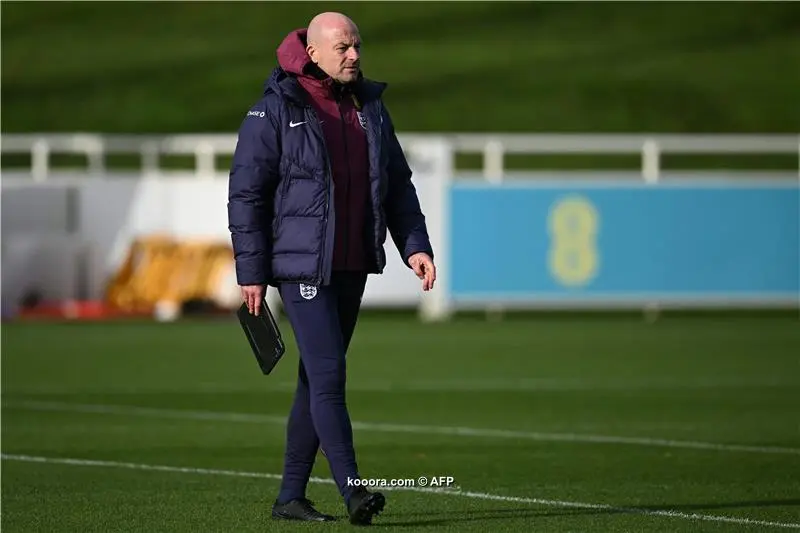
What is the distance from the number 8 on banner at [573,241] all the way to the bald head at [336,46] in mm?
17197

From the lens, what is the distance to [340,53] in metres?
9.51

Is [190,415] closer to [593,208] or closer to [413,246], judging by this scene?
[413,246]

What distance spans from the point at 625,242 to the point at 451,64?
3392 cm

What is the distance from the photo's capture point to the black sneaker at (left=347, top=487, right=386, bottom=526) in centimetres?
937

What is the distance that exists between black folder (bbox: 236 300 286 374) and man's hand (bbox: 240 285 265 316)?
8cm

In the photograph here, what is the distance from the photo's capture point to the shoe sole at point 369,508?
9359 millimetres

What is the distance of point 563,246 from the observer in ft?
87.5

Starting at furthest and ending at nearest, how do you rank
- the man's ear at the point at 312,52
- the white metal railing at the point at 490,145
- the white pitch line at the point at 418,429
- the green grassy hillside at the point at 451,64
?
1. the green grassy hillside at the point at 451,64
2. the white metal railing at the point at 490,145
3. the white pitch line at the point at 418,429
4. the man's ear at the point at 312,52

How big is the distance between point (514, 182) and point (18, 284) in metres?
6.12

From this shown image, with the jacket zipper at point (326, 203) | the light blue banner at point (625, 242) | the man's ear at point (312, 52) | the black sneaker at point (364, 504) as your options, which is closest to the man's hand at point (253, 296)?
the jacket zipper at point (326, 203)

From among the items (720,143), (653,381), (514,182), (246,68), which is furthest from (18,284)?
(246,68)

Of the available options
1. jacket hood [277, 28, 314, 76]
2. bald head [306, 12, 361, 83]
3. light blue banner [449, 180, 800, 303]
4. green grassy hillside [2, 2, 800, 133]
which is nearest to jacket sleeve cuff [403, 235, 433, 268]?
bald head [306, 12, 361, 83]

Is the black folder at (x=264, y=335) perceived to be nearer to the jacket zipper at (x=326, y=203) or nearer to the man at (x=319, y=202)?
the man at (x=319, y=202)

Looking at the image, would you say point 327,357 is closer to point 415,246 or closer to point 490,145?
point 415,246
